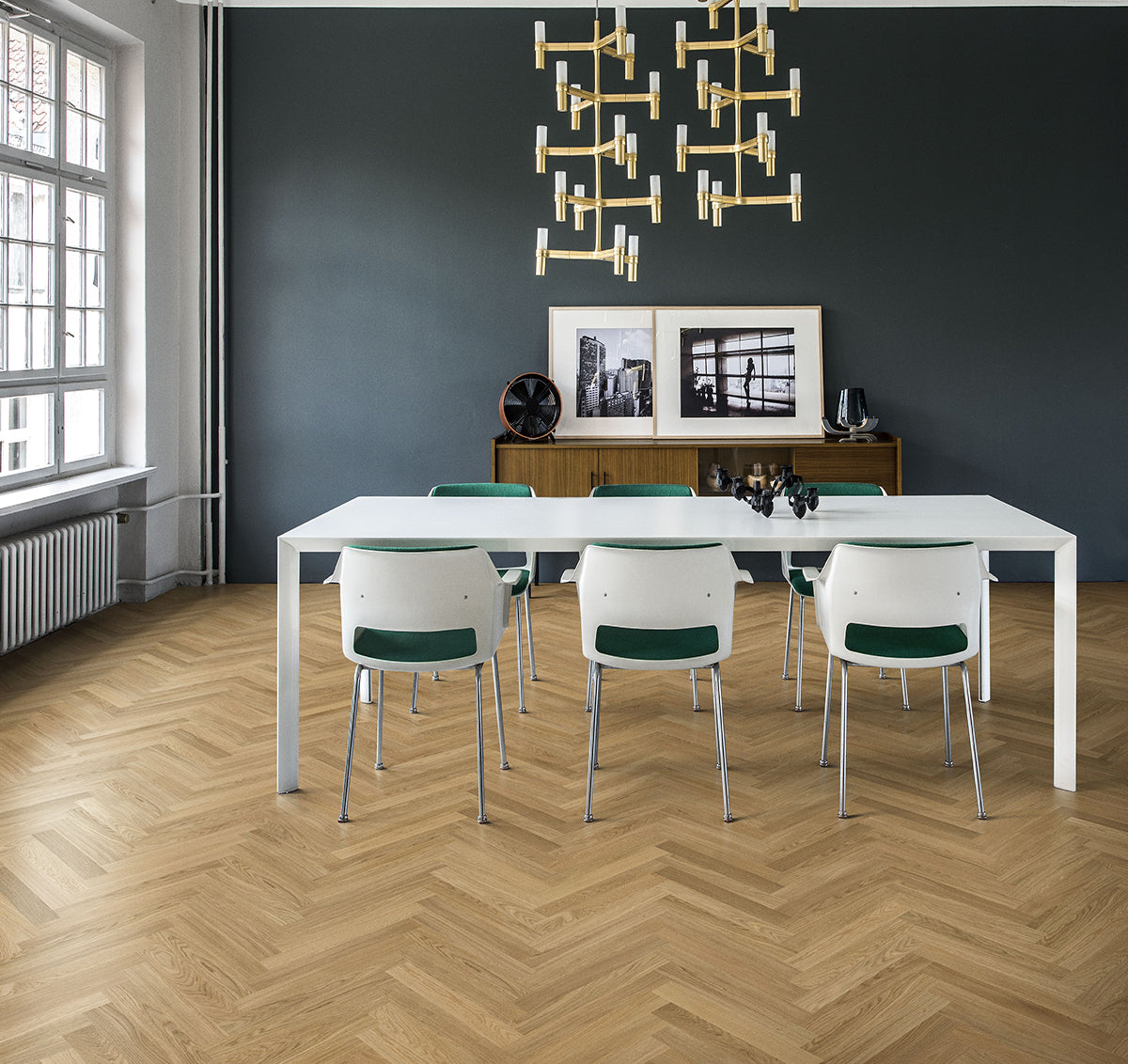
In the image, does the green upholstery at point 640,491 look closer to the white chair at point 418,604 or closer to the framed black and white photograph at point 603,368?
the white chair at point 418,604

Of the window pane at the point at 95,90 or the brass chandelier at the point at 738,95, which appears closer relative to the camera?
the brass chandelier at the point at 738,95

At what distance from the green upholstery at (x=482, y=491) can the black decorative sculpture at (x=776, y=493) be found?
3.45 feet

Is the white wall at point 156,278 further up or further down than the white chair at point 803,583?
further up

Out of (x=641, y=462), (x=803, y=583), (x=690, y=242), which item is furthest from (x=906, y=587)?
(x=690, y=242)

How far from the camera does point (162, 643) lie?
5648mm

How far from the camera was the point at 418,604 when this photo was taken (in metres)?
3.38

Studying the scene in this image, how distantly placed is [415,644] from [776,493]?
161 centimetres

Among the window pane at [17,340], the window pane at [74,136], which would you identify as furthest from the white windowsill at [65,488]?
the window pane at [74,136]

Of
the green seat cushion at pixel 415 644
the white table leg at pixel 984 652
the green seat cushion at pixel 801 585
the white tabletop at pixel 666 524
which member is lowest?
the white table leg at pixel 984 652

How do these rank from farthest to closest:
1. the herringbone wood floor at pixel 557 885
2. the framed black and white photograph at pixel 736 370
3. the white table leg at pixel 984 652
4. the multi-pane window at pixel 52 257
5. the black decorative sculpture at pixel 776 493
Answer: the framed black and white photograph at pixel 736 370
the multi-pane window at pixel 52 257
the white table leg at pixel 984 652
the black decorative sculpture at pixel 776 493
the herringbone wood floor at pixel 557 885

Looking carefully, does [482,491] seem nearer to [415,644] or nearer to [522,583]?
[522,583]

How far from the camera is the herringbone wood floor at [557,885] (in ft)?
7.56

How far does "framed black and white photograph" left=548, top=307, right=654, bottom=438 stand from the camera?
7.14 m

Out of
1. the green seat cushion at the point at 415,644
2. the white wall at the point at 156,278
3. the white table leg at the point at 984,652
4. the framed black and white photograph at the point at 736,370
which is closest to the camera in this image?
the green seat cushion at the point at 415,644
